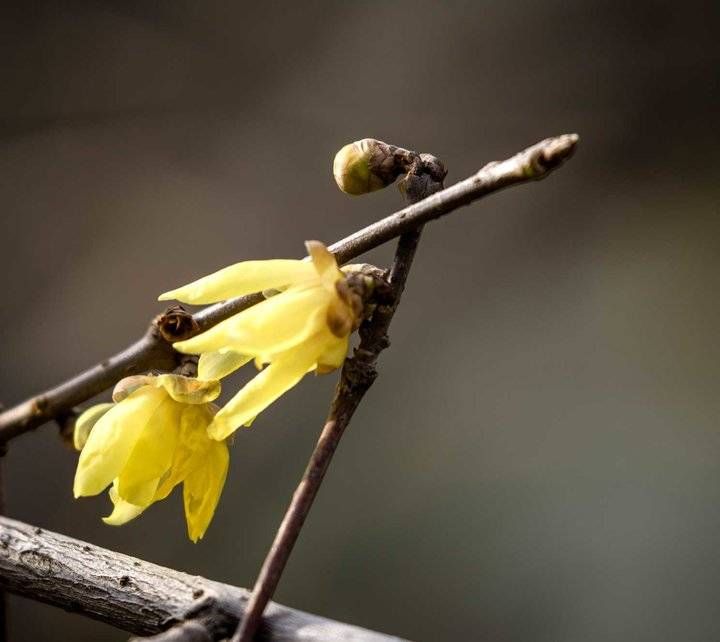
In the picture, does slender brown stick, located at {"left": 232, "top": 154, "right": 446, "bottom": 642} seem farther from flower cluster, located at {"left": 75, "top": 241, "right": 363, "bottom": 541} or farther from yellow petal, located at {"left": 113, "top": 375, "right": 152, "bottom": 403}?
yellow petal, located at {"left": 113, "top": 375, "right": 152, "bottom": 403}

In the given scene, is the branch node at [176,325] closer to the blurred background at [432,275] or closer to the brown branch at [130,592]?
the brown branch at [130,592]

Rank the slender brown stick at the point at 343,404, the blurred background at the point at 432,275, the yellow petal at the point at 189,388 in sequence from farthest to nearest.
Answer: the blurred background at the point at 432,275, the yellow petal at the point at 189,388, the slender brown stick at the point at 343,404

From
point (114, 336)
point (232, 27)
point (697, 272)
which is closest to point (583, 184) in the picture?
Result: point (697, 272)

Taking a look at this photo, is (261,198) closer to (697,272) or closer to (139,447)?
(697,272)

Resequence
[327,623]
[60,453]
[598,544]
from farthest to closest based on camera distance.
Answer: [60,453], [598,544], [327,623]

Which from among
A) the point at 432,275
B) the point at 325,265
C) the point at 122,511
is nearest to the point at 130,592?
the point at 122,511

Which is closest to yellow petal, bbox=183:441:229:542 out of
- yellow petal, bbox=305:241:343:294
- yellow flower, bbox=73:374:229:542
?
yellow flower, bbox=73:374:229:542

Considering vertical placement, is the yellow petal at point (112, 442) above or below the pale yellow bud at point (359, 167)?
below

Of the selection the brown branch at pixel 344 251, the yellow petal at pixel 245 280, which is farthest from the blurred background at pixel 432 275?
the yellow petal at pixel 245 280

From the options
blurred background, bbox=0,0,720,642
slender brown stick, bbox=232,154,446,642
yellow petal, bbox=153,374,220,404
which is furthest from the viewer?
blurred background, bbox=0,0,720,642
